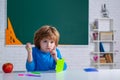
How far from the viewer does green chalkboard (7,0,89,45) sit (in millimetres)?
4938

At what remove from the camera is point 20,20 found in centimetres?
494

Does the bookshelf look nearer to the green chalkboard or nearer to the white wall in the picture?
the white wall

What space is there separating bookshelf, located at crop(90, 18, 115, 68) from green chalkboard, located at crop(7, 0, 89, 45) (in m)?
0.23

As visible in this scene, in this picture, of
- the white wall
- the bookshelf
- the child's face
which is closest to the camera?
the child's face

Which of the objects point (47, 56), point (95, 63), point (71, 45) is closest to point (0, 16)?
point (71, 45)

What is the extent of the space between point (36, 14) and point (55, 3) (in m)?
0.43

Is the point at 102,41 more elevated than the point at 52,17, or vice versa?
the point at 52,17

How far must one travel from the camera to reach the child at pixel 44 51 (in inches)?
78.9

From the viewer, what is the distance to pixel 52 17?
5.05 m

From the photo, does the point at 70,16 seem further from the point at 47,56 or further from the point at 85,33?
the point at 47,56

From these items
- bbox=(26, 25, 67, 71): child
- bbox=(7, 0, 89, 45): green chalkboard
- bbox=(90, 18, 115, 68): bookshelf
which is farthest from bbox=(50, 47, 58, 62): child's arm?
bbox=(90, 18, 115, 68): bookshelf

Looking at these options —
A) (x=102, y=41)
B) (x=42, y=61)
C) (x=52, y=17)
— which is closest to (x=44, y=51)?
(x=42, y=61)

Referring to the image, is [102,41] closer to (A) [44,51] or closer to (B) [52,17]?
(B) [52,17]

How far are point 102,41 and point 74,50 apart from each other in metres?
0.63
